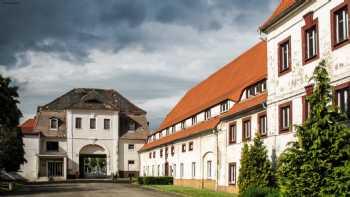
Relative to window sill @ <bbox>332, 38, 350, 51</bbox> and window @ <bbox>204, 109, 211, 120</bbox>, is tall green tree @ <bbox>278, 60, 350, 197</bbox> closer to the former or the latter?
window sill @ <bbox>332, 38, 350, 51</bbox>

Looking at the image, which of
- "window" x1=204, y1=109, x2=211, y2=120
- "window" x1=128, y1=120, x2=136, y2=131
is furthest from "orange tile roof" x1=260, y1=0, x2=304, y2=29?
"window" x1=128, y1=120, x2=136, y2=131

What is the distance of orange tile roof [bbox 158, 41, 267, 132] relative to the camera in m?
35.2

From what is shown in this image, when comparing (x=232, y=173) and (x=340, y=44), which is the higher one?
(x=340, y=44)

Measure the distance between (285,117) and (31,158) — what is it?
5225 centimetres

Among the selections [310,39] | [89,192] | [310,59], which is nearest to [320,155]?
[310,59]

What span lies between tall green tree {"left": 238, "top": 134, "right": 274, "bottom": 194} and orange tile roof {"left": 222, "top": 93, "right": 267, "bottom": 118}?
8.28ft

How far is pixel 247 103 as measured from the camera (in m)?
31.3

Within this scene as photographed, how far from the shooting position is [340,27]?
1947 cm

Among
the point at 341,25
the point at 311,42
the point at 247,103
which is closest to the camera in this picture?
the point at 341,25

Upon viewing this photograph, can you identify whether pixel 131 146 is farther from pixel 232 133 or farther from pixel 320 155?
pixel 320 155

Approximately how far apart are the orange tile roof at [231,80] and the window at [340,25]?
1067 centimetres

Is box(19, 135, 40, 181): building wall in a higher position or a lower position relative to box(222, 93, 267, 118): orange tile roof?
lower

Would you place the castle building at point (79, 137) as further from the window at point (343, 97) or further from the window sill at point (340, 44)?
the window sill at point (340, 44)

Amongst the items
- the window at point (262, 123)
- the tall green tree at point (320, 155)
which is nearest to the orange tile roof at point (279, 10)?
the window at point (262, 123)
